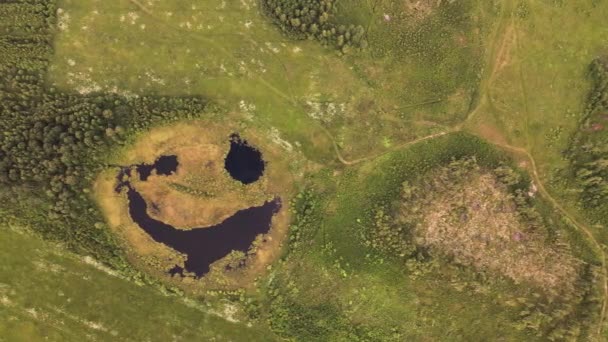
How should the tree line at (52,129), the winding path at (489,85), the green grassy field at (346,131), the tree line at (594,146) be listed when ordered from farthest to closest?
the winding path at (489,85) < the tree line at (594,146) < the green grassy field at (346,131) < the tree line at (52,129)

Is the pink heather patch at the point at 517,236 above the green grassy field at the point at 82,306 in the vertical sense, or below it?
above

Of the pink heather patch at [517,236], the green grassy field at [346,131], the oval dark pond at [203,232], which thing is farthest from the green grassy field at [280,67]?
the pink heather patch at [517,236]

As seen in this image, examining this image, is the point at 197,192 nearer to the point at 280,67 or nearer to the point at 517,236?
the point at 280,67

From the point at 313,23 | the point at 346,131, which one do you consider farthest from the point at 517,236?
the point at 313,23

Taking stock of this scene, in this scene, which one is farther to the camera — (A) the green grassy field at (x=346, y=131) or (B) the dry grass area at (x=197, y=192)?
(B) the dry grass area at (x=197, y=192)

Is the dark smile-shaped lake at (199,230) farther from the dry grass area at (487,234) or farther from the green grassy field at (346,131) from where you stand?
the dry grass area at (487,234)

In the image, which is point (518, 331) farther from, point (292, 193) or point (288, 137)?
point (288, 137)

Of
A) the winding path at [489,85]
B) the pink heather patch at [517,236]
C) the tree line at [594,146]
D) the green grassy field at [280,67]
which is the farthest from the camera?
the green grassy field at [280,67]
